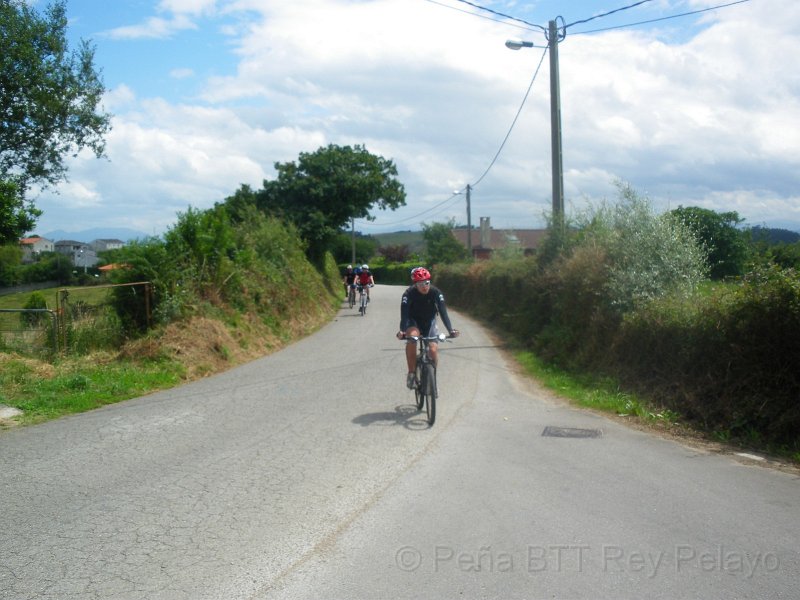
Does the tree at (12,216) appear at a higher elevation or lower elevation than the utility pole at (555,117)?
lower

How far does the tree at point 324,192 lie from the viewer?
34.2 meters

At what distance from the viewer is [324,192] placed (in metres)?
34.5

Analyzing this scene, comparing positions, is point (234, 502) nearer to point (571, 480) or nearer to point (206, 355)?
point (571, 480)

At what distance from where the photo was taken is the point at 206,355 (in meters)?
14.4

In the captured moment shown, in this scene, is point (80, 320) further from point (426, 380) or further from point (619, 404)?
point (619, 404)

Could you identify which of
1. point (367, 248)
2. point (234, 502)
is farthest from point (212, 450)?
point (367, 248)

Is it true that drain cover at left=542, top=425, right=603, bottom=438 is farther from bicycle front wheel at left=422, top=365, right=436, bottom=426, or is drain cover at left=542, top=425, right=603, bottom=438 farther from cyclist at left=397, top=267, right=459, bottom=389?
cyclist at left=397, top=267, right=459, bottom=389

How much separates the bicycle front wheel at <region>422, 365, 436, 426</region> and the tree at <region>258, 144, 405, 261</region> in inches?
984

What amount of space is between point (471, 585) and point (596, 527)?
1.41m

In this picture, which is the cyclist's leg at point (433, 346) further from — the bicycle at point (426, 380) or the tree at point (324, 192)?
the tree at point (324, 192)

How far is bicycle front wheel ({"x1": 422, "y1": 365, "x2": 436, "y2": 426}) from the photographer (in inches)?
356

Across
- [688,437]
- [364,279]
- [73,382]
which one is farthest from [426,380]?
[364,279]

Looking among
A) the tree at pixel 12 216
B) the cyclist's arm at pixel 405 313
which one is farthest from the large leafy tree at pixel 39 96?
the cyclist's arm at pixel 405 313

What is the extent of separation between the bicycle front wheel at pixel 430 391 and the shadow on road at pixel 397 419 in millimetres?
137
